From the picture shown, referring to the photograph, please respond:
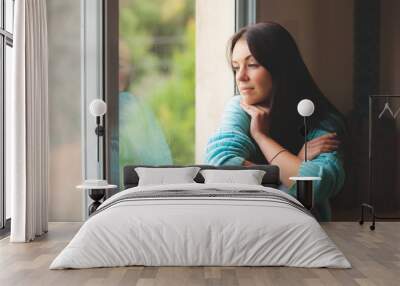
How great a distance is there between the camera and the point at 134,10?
813 cm

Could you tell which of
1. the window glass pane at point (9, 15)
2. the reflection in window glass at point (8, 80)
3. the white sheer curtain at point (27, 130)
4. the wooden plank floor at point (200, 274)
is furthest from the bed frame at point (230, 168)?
the window glass pane at point (9, 15)

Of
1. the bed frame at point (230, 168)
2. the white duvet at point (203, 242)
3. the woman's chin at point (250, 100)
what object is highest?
the woman's chin at point (250, 100)

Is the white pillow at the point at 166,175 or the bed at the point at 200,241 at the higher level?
the white pillow at the point at 166,175

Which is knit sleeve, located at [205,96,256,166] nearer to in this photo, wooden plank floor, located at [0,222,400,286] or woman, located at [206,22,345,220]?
woman, located at [206,22,345,220]

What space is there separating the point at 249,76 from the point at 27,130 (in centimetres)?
294

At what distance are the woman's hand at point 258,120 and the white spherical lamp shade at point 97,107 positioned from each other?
180 cm

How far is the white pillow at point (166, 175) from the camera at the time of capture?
286 inches

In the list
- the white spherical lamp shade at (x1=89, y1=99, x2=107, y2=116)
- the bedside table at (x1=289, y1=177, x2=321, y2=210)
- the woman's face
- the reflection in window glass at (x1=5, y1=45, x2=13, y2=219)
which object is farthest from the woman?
the reflection in window glass at (x1=5, y1=45, x2=13, y2=219)

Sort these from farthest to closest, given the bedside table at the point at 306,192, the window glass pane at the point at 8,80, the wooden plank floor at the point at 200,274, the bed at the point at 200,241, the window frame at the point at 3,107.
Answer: the bedside table at the point at 306,192
the window glass pane at the point at 8,80
the window frame at the point at 3,107
the bed at the point at 200,241
the wooden plank floor at the point at 200,274

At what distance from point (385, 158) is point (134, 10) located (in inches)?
145

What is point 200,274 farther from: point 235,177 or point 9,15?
point 9,15

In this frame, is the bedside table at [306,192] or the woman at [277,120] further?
the woman at [277,120]

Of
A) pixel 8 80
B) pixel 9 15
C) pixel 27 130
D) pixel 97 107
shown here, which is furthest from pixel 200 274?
pixel 9 15

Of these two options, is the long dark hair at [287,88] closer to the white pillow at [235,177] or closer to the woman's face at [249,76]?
the woman's face at [249,76]
